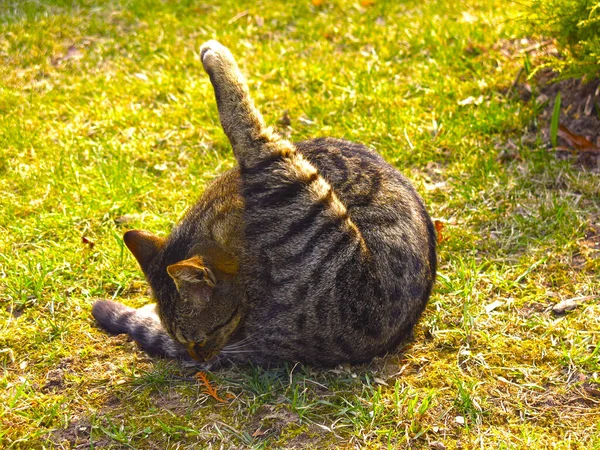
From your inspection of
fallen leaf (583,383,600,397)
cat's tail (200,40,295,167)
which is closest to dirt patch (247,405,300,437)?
cat's tail (200,40,295,167)

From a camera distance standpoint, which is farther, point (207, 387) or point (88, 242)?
point (88, 242)

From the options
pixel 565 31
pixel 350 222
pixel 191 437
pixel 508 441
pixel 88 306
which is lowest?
pixel 508 441

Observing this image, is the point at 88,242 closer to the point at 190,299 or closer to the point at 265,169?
the point at 190,299

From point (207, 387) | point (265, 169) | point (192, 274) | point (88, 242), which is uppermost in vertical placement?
point (265, 169)

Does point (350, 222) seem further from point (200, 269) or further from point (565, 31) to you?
point (565, 31)

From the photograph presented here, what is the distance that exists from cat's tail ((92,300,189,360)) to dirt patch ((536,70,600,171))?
9.20 feet

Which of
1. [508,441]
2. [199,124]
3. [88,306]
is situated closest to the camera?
[508,441]

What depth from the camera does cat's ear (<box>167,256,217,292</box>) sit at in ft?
9.98

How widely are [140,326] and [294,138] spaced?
82.2 inches

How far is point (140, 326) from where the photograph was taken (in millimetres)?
3531

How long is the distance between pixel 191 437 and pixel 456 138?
2824mm

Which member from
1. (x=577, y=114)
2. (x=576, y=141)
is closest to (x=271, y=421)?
(x=576, y=141)

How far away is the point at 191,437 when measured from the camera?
305cm

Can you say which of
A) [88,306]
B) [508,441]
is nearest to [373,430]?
[508,441]
